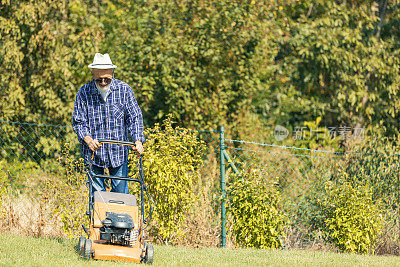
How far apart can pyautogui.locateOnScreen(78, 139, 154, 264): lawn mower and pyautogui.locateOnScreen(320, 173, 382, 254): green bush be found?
96.3 inches

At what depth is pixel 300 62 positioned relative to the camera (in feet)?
38.2

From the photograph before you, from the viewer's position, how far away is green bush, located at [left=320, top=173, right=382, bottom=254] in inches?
235

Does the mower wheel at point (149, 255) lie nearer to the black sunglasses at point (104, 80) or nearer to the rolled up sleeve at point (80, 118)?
the rolled up sleeve at point (80, 118)

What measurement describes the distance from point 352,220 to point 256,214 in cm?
108

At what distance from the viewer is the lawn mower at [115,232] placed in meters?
4.35

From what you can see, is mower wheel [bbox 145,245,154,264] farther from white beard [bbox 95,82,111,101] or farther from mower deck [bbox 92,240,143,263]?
white beard [bbox 95,82,111,101]

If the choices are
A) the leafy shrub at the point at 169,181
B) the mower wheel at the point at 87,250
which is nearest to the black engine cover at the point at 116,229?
the mower wheel at the point at 87,250

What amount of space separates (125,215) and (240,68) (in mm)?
6043

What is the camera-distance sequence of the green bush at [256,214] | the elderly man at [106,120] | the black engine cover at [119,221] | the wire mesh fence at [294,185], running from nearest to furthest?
the black engine cover at [119,221]
the elderly man at [106,120]
the green bush at [256,214]
the wire mesh fence at [294,185]

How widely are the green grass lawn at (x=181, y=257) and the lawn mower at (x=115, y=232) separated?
96 millimetres

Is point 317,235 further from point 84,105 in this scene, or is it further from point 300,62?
point 300,62

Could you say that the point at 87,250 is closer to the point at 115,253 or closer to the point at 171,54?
the point at 115,253

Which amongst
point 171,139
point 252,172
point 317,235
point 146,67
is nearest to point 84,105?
point 171,139

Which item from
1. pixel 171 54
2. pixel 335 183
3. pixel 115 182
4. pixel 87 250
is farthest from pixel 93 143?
pixel 171 54
